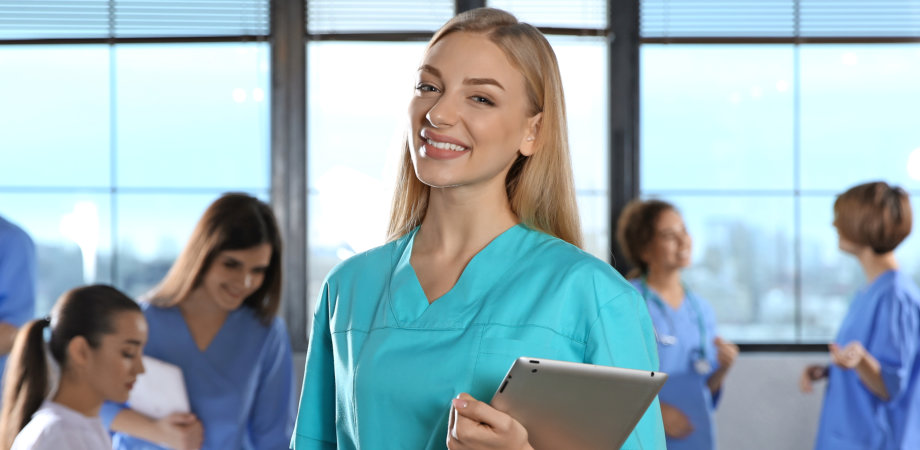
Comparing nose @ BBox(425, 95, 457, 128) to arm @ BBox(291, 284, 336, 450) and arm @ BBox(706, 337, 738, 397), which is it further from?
arm @ BBox(706, 337, 738, 397)

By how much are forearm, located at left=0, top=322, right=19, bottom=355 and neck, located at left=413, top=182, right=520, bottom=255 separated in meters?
1.63

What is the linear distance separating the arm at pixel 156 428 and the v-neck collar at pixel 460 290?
1.29m

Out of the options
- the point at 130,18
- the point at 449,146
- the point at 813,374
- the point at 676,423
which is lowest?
the point at 676,423

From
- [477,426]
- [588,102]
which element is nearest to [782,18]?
[588,102]

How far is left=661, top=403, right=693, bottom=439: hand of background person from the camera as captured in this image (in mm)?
2770

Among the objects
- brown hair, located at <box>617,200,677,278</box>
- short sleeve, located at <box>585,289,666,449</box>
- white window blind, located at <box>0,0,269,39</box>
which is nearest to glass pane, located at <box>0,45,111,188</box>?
white window blind, located at <box>0,0,269,39</box>

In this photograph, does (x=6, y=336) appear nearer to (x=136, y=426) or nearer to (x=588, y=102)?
(x=136, y=426)

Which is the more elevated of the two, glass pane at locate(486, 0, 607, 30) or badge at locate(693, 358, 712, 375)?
glass pane at locate(486, 0, 607, 30)

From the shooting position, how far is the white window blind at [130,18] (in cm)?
353

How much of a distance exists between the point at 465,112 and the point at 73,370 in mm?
1347

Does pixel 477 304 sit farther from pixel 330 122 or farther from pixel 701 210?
pixel 701 210

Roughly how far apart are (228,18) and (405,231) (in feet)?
8.51

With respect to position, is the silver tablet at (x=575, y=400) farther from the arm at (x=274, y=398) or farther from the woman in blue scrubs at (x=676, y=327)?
the woman in blue scrubs at (x=676, y=327)

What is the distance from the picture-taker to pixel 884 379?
9.02 ft
